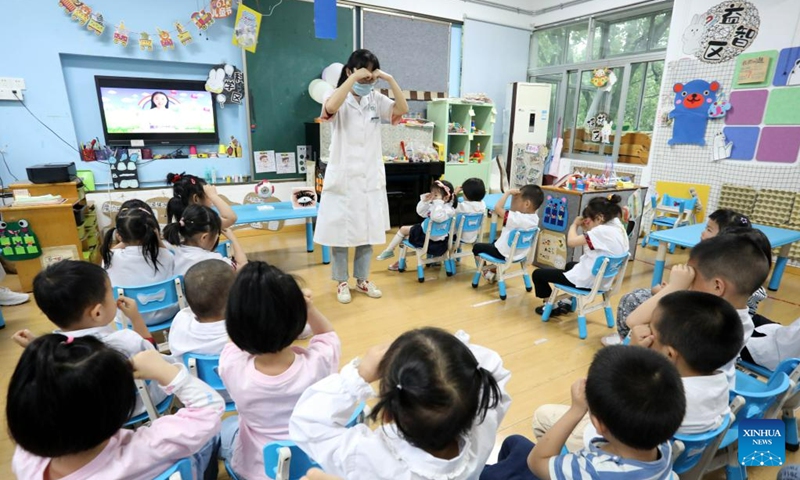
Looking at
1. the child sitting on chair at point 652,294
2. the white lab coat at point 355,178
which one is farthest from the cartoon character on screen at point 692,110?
the white lab coat at point 355,178

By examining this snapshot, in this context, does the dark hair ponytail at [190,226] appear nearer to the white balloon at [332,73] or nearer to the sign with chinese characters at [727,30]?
the white balloon at [332,73]

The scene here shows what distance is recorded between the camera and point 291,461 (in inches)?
36.5

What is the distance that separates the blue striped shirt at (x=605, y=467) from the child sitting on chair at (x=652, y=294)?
137 centimetres

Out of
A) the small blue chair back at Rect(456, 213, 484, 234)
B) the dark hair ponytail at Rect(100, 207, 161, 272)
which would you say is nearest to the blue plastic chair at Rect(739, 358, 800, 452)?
the small blue chair back at Rect(456, 213, 484, 234)

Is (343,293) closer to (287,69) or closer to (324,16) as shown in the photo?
(324,16)

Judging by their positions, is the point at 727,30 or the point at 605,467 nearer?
the point at 605,467

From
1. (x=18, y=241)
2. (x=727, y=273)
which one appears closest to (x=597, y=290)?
(x=727, y=273)

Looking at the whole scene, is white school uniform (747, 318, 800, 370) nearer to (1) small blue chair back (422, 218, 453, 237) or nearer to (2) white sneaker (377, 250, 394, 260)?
(1) small blue chair back (422, 218, 453, 237)

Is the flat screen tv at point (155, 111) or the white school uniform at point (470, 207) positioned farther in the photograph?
the flat screen tv at point (155, 111)

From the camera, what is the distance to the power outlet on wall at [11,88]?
3750 millimetres

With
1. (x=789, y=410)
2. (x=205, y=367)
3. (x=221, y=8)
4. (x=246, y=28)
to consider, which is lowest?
(x=789, y=410)

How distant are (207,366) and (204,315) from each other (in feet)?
0.69

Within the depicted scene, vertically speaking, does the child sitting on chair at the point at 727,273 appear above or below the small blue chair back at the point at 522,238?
above

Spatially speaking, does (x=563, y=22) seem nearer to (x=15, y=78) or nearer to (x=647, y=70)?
(x=647, y=70)
